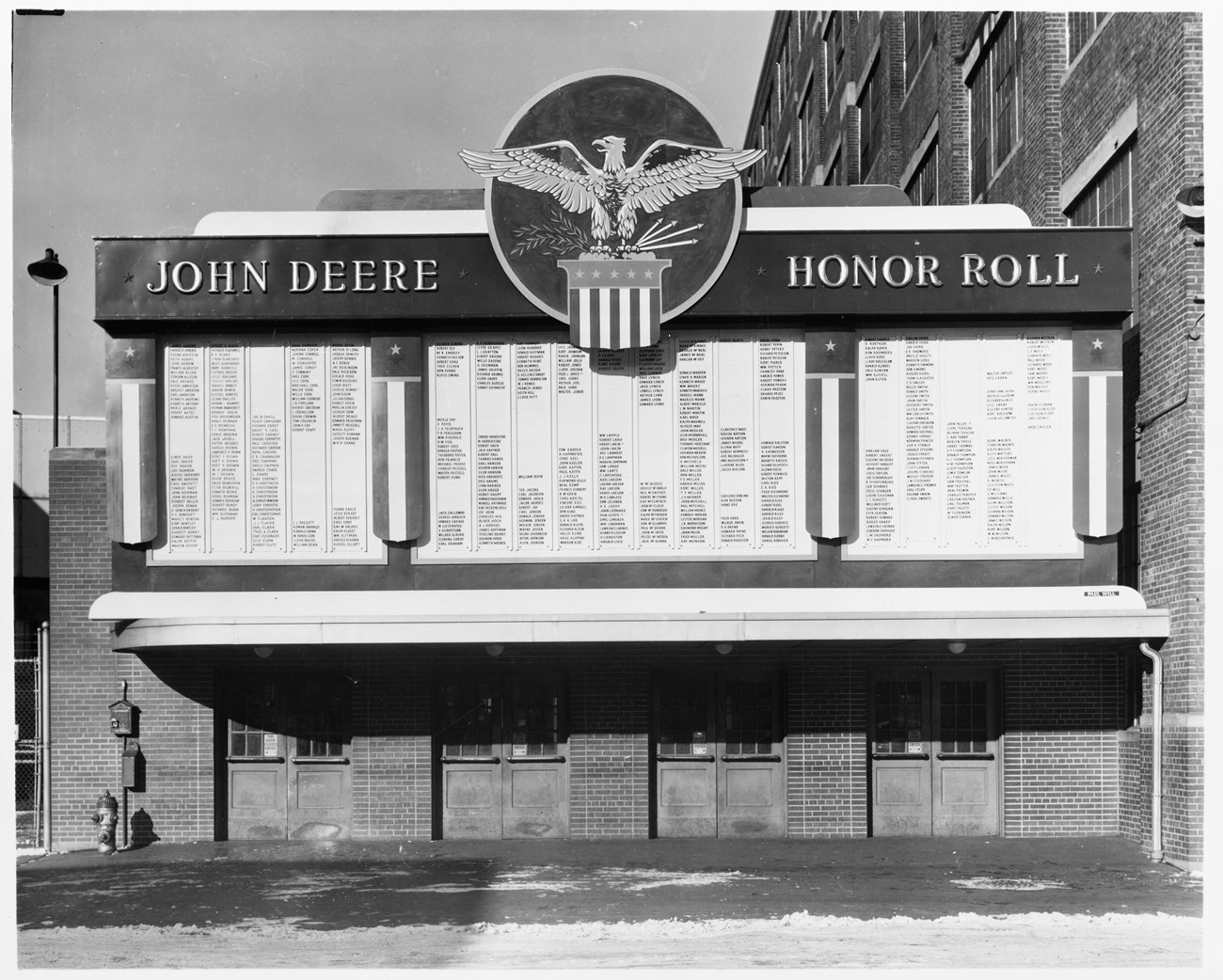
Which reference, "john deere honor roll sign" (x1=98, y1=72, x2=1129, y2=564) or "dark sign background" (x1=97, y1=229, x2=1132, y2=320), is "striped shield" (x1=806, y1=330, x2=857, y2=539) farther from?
"dark sign background" (x1=97, y1=229, x2=1132, y2=320)

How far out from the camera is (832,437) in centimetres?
1636

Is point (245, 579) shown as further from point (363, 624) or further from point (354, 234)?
point (354, 234)

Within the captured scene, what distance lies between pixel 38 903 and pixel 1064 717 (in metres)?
12.1

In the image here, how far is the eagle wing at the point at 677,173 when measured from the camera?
16.4m

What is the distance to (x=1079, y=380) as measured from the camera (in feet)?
53.5

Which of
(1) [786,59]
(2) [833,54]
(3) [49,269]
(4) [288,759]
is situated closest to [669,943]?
(4) [288,759]

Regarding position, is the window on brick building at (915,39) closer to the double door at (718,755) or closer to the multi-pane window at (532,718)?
the double door at (718,755)

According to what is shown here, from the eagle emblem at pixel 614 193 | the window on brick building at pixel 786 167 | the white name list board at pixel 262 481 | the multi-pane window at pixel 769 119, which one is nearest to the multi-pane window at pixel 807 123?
the window on brick building at pixel 786 167

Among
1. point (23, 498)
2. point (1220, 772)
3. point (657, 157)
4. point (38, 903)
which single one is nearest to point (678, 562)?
point (657, 157)

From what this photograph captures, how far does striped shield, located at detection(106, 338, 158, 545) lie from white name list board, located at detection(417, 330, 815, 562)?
10.9ft

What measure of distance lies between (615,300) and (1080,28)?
770cm

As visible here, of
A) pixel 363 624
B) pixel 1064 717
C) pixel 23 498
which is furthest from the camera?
pixel 23 498

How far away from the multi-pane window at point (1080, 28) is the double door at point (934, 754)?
8.45 meters

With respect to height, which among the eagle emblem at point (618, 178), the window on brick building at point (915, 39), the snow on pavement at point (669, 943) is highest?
the window on brick building at point (915, 39)
